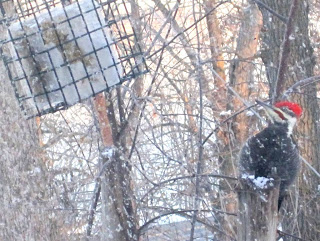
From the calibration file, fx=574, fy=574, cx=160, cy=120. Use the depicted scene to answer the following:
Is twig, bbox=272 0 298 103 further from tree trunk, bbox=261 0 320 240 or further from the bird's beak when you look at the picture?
tree trunk, bbox=261 0 320 240

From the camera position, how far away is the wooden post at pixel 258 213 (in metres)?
2.14

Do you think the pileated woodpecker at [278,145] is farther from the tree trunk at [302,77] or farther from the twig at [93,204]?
the tree trunk at [302,77]

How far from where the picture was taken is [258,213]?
7.07ft

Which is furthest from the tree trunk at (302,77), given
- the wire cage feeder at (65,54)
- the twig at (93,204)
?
A: the wire cage feeder at (65,54)

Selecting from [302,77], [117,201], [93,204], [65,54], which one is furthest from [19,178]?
[302,77]

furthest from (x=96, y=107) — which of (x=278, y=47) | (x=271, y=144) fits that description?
(x=278, y=47)

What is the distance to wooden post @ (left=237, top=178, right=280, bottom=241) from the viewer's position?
214 cm

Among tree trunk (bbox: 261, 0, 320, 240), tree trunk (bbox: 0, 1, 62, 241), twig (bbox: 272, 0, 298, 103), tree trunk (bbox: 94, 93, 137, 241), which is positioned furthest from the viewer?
tree trunk (bbox: 261, 0, 320, 240)

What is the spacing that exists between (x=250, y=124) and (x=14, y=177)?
3563 mm

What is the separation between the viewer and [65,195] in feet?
19.5

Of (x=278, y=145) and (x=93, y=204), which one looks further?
(x=93, y=204)

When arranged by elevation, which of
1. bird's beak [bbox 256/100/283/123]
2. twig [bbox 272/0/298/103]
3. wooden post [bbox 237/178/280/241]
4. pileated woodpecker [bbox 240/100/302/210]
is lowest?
wooden post [bbox 237/178/280/241]

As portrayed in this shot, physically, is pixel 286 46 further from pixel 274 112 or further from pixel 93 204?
pixel 93 204

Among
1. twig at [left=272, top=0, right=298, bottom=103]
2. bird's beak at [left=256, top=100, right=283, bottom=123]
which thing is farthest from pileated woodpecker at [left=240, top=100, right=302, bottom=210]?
twig at [left=272, top=0, right=298, bottom=103]
